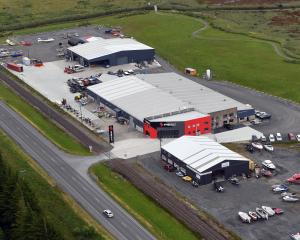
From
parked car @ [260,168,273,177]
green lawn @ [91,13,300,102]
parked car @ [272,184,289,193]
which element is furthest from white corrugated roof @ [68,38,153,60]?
parked car @ [272,184,289,193]

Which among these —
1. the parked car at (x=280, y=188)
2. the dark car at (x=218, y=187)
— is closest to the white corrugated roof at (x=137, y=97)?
the dark car at (x=218, y=187)

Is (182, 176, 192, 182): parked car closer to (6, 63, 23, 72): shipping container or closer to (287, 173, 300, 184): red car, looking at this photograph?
(287, 173, 300, 184): red car

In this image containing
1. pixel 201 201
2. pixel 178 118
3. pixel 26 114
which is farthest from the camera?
pixel 26 114

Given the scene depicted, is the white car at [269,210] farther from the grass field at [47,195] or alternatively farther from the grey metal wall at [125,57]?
the grey metal wall at [125,57]

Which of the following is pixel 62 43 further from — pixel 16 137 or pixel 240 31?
pixel 16 137

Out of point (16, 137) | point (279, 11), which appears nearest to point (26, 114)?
point (16, 137)
